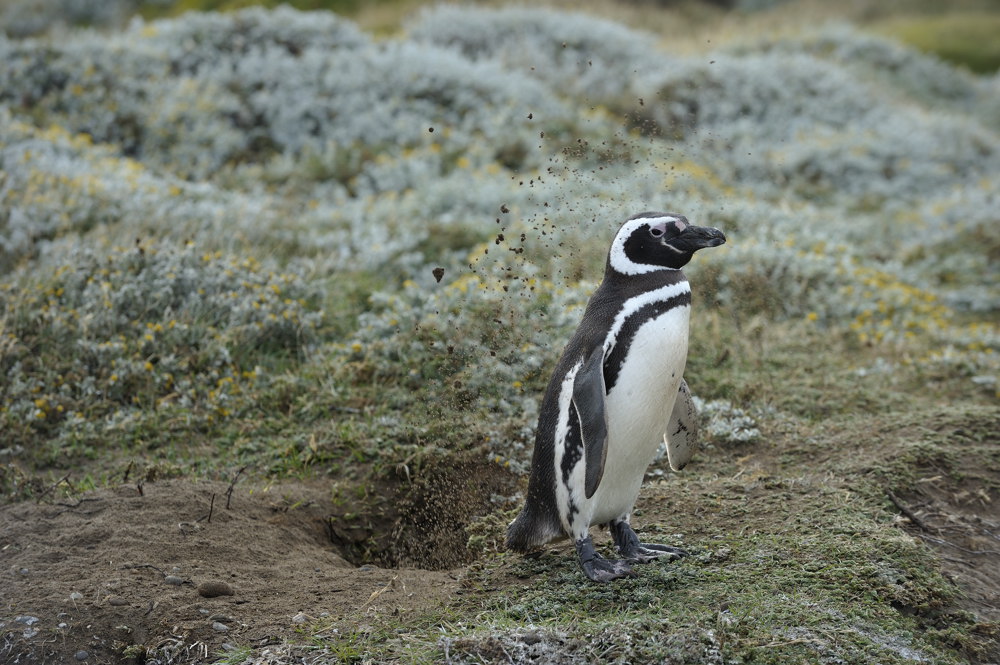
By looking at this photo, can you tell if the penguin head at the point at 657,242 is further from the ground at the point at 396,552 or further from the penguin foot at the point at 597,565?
the ground at the point at 396,552

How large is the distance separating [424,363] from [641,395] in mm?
2591

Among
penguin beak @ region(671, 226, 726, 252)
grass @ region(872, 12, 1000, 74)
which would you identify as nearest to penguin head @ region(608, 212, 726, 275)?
penguin beak @ region(671, 226, 726, 252)

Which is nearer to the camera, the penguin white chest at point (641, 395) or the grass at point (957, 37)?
the penguin white chest at point (641, 395)

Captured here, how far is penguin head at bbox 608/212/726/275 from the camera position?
3.87 metres

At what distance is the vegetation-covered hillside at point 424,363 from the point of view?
12.2 feet

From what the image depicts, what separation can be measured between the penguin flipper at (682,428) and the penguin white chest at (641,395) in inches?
17.3

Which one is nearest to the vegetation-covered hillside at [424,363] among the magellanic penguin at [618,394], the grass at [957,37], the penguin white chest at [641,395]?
the magellanic penguin at [618,394]

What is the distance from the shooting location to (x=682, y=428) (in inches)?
175

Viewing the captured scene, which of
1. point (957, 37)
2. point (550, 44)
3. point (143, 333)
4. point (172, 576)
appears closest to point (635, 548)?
point (172, 576)

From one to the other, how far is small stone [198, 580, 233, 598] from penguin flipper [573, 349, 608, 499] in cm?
156

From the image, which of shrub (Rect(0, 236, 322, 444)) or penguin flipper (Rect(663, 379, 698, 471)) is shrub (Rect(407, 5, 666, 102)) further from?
penguin flipper (Rect(663, 379, 698, 471))

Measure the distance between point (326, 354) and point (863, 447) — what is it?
346cm

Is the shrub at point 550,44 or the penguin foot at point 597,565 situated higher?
the shrub at point 550,44

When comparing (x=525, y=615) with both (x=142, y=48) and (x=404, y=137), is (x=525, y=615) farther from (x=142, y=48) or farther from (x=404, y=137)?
(x=142, y=48)
